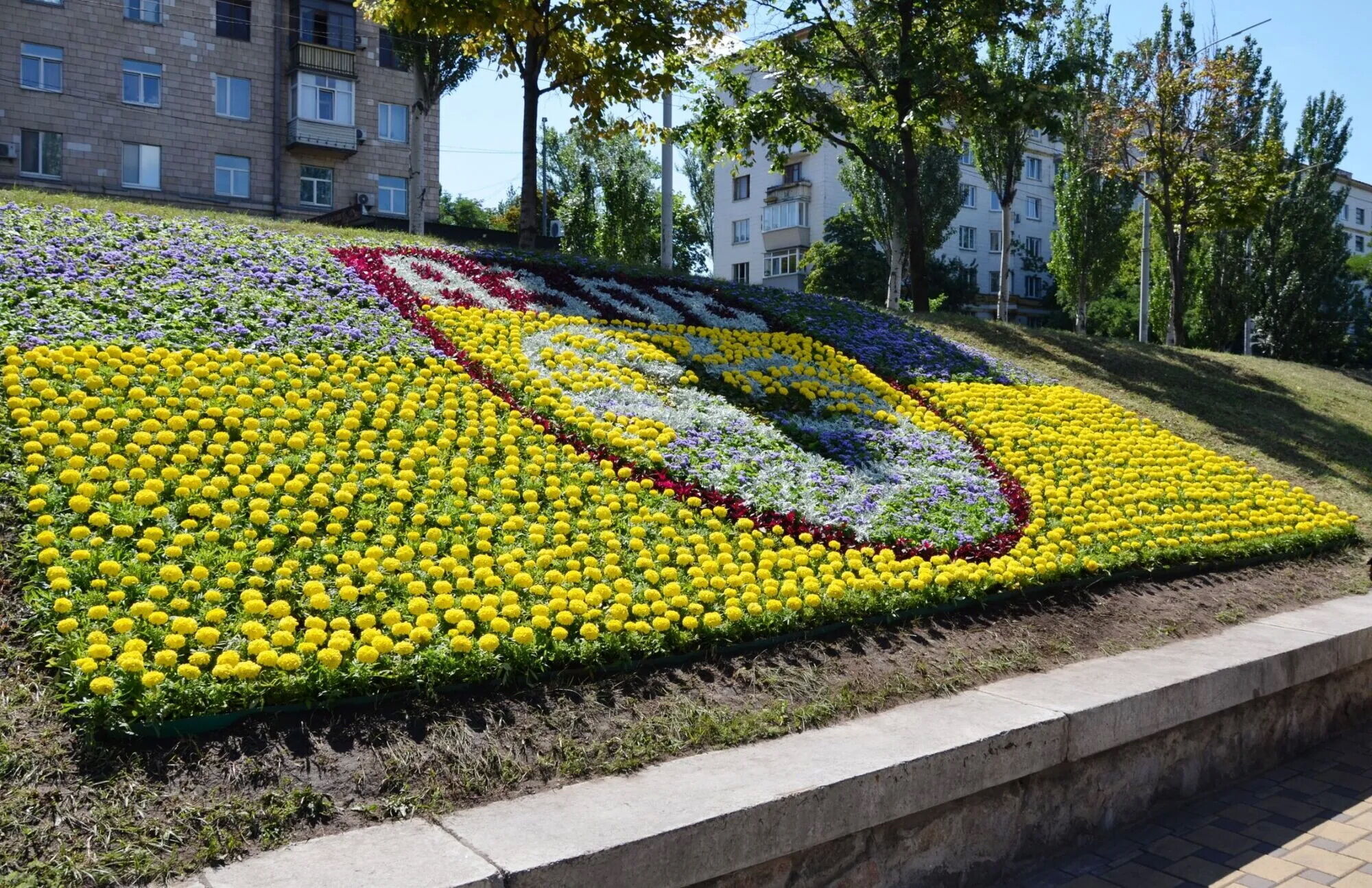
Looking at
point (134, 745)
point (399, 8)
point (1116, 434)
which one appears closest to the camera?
point (134, 745)

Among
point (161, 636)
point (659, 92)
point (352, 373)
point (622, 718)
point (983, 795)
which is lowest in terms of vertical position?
point (983, 795)

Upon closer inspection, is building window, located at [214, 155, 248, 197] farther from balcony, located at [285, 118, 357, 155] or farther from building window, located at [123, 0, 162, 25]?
building window, located at [123, 0, 162, 25]

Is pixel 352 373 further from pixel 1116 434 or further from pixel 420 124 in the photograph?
pixel 420 124

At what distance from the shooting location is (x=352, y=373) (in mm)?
7371

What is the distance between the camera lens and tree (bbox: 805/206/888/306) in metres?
41.8

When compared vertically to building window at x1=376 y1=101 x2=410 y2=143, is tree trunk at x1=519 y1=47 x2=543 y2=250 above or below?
below

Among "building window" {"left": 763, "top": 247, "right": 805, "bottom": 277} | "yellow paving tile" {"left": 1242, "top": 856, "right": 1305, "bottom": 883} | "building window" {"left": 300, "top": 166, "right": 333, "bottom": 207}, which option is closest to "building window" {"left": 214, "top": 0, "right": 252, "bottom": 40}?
"building window" {"left": 300, "top": 166, "right": 333, "bottom": 207}

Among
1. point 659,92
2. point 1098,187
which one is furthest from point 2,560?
point 1098,187

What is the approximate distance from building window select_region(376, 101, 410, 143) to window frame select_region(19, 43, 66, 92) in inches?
331

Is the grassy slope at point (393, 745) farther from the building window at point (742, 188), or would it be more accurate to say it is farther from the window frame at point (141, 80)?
the building window at point (742, 188)

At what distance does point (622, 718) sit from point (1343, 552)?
7.03m

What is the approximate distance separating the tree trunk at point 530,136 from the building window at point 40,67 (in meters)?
18.9

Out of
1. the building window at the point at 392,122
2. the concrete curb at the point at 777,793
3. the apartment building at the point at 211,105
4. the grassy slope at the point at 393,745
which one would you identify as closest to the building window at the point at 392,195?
the apartment building at the point at 211,105

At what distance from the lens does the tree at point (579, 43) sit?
14.2 meters
